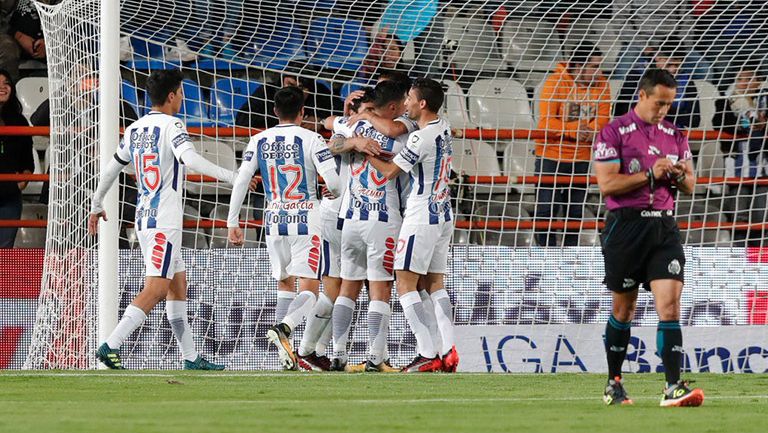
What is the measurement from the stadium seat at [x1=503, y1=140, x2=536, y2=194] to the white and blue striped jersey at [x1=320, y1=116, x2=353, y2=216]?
2688mm

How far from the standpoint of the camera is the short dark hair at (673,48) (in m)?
13.3

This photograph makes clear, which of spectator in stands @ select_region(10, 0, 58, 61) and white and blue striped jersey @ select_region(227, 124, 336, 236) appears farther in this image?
spectator in stands @ select_region(10, 0, 58, 61)

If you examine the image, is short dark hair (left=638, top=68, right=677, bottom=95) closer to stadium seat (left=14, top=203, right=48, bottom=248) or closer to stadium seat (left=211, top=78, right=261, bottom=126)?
stadium seat (left=211, top=78, right=261, bottom=126)

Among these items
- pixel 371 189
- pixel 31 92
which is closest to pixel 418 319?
pixel 371 189

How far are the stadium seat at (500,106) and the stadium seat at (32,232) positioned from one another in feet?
14.6

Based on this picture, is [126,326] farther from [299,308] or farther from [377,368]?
[377,368]

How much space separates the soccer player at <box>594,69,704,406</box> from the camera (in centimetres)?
731

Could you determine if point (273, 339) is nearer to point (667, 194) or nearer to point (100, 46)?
point (100, 46)

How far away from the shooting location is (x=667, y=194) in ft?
24.5

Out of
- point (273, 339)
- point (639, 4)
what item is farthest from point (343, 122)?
point (639, 4)

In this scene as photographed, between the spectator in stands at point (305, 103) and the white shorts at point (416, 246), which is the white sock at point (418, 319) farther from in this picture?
the spectator in stands at point (305, 103)

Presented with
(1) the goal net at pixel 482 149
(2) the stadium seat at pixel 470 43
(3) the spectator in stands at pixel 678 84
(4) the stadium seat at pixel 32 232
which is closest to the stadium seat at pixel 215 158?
(1) the goal net at pixel 482 149

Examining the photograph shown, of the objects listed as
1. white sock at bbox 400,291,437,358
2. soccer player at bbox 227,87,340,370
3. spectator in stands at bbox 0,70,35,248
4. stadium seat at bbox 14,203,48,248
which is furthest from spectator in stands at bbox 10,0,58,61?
white sock at bbox 400,291,437,358

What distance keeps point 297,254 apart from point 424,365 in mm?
1296
